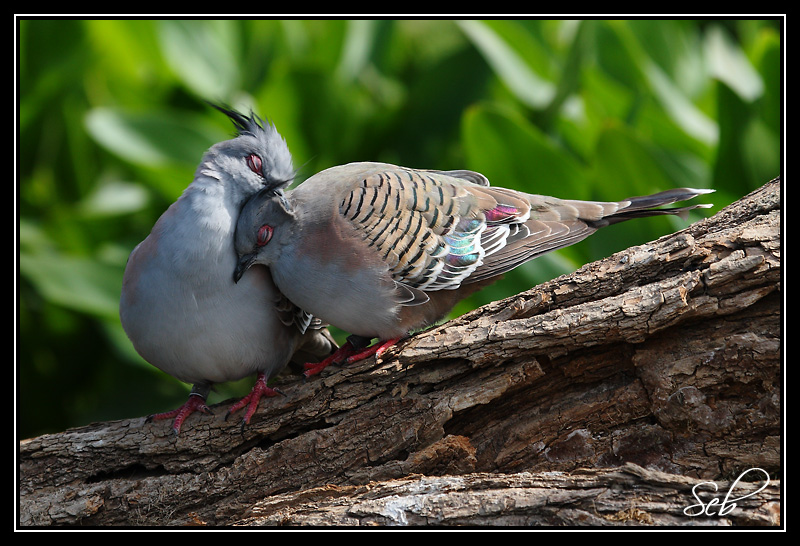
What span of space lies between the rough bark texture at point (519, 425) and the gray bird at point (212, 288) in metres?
0.26

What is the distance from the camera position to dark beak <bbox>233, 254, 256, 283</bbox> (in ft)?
10.8

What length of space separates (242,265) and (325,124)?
218 cm

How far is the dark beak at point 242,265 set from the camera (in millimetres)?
3295

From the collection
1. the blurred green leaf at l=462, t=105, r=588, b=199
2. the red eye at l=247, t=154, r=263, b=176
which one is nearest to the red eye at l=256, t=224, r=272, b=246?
the red eye at l=247, t=154, r=263, b=176

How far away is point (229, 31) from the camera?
5.73m

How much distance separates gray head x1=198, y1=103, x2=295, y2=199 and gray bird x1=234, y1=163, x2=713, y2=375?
8 centimetres

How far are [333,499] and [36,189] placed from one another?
438 centimetres

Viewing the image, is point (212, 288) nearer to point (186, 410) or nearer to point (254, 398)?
point (254, 398)

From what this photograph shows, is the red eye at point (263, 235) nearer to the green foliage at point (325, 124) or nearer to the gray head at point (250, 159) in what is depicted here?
the gray head at point (250, 159)

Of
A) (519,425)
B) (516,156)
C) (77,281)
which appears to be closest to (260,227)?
(519,425)

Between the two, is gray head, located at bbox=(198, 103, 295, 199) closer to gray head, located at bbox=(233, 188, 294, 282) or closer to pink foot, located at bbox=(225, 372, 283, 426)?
gray head, located at bbox=(233, 188, 294, 282)

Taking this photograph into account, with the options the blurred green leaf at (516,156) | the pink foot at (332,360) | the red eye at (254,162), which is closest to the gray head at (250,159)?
the red eye at (254,162)
